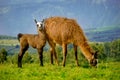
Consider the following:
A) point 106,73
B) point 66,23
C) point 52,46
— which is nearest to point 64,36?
point 66,23

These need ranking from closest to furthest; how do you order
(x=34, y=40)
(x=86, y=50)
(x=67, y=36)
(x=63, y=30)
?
1. (x=86, y=50)
2. (x=67, y=36)
3. (x=63, y=30)
4. (x=34, y=40)

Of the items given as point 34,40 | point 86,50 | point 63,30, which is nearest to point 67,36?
point 63,30

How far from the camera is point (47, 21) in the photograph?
80.6 ft

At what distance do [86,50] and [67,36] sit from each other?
1902 millimetres

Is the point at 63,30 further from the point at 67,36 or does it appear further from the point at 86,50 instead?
the point at 86,50

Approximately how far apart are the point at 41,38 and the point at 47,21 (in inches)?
101

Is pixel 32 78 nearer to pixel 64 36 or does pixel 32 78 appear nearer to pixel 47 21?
pixel 64 36

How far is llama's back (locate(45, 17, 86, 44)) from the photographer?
2117 centimetres

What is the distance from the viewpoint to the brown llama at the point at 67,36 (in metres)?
20.1

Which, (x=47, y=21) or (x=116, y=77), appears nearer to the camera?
(x=116, y=77)

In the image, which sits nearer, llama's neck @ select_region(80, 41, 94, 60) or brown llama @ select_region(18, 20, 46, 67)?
llama's neck @ select_region(80, 41, 94, 60)

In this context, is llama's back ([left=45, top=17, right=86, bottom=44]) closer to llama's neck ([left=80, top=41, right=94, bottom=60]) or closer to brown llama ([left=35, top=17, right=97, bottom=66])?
brown llama ([left=35, top=17, right=97, bottom=66])

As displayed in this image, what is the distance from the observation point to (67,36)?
842 inches

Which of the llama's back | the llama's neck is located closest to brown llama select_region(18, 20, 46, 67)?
the llama's back
